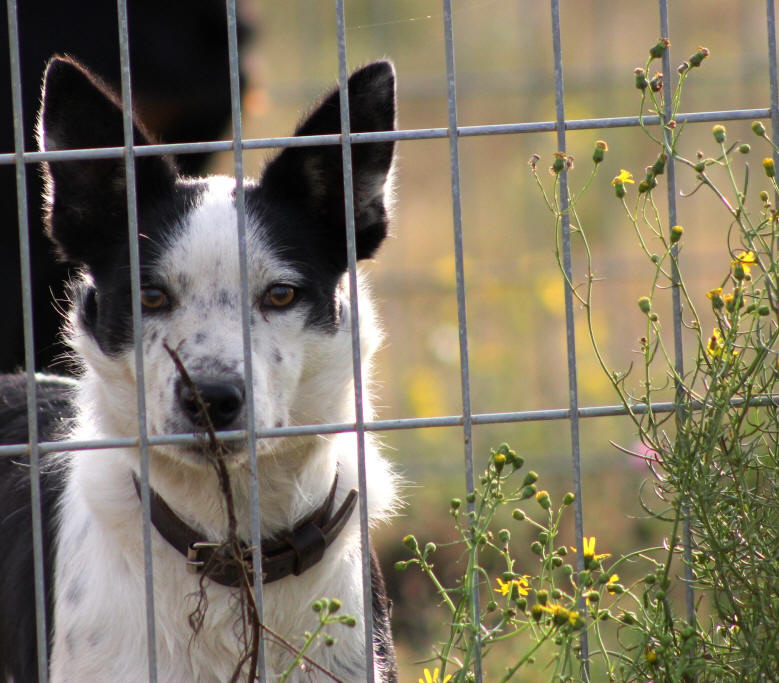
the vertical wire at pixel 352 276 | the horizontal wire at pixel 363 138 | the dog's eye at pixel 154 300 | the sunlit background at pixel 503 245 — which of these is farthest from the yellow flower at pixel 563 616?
the sunlit background at pixel 503 245

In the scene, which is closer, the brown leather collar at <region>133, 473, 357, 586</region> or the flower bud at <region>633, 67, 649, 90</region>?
the flower bud at <region>633, 67, 649, 90</region>

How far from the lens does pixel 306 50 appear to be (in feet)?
20.0

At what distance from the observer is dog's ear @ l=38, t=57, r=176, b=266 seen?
2.04 m

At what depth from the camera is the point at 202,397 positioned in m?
1.83

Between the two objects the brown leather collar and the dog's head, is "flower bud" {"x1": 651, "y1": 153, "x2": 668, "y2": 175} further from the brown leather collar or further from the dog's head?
the brown leather collar

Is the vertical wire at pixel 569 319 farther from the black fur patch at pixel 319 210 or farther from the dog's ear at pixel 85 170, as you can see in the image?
the dog's ear at pixel 85 170

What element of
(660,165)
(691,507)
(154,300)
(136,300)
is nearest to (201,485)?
(154,300)

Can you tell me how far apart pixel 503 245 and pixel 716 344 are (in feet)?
18.1

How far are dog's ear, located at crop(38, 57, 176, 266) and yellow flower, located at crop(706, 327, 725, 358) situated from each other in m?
1.19

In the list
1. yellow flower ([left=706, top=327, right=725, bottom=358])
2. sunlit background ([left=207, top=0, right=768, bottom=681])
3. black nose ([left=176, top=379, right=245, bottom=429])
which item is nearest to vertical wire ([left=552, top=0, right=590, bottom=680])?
yellow flower ([left=706, top=327, right=725, bottom=358])

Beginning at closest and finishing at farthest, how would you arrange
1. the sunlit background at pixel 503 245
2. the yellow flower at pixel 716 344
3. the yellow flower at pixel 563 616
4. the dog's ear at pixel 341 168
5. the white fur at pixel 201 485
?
1. the yellow flower at pixel 563 616
2. the yellow flower at pixel 716 344
3. the dog's ear at pixel 341 168
4. the white fur at pixel 201 485
5. the sunlit background at pixel 503 245

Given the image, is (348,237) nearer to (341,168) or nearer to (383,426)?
(383,426)

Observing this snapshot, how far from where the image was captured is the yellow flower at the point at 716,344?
1.67 m

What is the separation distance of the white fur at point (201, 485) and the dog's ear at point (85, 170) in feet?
0.55
